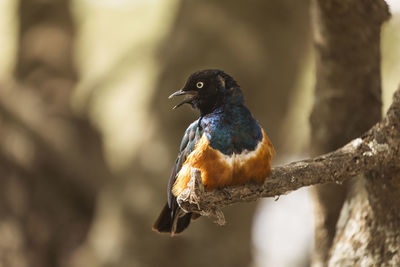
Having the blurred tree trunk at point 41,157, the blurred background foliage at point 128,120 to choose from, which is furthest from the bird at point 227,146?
the blurred tree trunk at point 41,157

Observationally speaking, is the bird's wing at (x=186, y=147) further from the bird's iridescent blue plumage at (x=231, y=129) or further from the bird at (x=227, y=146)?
the bird's iridescent blue plumage at (x=231, y=129)

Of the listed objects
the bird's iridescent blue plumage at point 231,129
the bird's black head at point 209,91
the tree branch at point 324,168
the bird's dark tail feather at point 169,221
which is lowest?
the bird's dark tail feather at point 169,221

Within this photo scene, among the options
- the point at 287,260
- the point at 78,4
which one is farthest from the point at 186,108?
the point at 78,4

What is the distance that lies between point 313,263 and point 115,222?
186 inches

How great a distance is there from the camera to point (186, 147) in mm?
4223

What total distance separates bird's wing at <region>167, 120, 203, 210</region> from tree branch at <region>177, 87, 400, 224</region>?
0.42m

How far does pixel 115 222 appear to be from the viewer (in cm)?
984

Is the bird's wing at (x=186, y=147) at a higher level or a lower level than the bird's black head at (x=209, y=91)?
lower

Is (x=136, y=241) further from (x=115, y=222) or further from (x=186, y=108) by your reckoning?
(x=186, y=108)

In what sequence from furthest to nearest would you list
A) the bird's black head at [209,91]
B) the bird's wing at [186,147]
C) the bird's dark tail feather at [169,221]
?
1. the bird's dark tail feather at [169,221]
2. the bird's wing at [186,147]
3. the bird's black head at [209,91]

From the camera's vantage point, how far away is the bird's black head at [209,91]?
373 cm

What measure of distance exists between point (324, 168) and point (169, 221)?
1.24 metres

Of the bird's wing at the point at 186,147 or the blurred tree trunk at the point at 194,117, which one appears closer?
the bird's wing at the point at 186,147

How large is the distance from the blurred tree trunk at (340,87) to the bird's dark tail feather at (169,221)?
56.2 inches
